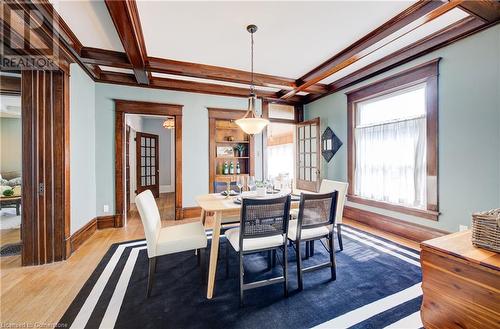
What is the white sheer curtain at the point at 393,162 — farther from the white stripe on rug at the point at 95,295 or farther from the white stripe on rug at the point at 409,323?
the white stripe on rug at the point at 95,295

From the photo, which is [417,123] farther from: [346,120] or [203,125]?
[203,125]

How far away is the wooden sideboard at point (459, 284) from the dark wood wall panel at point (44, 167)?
3.63 meters

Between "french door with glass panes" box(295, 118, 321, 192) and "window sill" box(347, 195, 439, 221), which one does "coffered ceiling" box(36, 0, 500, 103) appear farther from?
"window sill" box(347, 195, 439, 221)

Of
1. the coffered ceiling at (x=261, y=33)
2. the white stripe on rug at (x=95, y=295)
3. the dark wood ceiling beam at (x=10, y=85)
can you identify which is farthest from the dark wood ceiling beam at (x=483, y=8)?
the dark wood ceiling beam at (x=10, y=85)

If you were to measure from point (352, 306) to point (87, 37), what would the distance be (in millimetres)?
4106

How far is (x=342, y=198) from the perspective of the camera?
8.89 feet

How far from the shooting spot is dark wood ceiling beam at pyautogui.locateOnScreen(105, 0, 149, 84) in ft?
6.42

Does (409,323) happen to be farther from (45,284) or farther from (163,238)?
(45,284)

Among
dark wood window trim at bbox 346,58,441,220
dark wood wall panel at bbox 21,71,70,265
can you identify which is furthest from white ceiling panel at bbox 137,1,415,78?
dark wood wall panel at bbox 21,71,70,265

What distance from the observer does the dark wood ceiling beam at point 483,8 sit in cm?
203

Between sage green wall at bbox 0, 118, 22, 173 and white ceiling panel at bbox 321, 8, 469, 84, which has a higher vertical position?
white ceiling panel at bbox 321, 8, 469, 84

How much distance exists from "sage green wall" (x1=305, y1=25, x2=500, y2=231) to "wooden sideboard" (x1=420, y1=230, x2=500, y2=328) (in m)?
1.69

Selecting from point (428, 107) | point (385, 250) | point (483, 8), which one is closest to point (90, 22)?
point (483, 8)

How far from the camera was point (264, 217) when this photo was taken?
5.99ft
